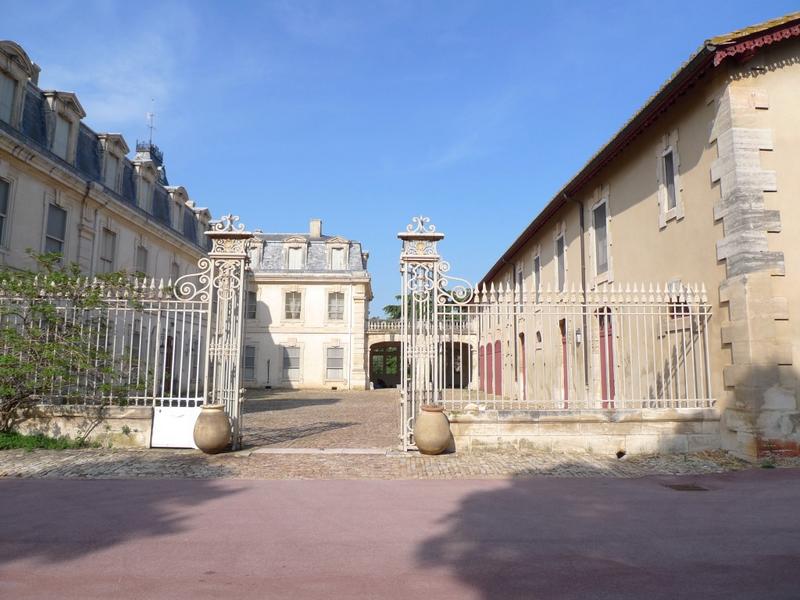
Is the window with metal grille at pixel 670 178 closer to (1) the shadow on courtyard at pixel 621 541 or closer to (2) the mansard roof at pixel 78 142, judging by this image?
(1) the shadow on courtyard at pixel 621 541

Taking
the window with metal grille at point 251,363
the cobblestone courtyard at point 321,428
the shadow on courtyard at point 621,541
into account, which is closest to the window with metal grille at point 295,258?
the window with metal grille at point 251,363

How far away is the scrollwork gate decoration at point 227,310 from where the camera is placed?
8062 millimetres

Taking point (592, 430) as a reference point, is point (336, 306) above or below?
above

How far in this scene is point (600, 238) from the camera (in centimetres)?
1260

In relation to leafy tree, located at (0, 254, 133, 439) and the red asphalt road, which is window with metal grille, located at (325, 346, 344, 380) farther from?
the red asphalt road

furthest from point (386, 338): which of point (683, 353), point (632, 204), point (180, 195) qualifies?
point (683, 353)

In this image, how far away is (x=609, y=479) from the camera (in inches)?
251

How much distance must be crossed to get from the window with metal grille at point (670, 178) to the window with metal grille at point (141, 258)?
15.5 metres

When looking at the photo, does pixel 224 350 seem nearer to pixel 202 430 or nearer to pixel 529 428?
pixel 202 430

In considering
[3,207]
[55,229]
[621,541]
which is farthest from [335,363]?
[621,541]

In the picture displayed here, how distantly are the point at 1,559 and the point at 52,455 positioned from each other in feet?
14.1

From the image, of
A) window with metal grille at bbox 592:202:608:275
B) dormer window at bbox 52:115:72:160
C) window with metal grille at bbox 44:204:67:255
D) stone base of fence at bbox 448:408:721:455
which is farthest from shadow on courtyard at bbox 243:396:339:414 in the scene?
window with metal grille at bbox 592:202:608:275

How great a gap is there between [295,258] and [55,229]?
16363mm

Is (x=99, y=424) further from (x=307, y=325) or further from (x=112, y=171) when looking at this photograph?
(x=307, y=325)
